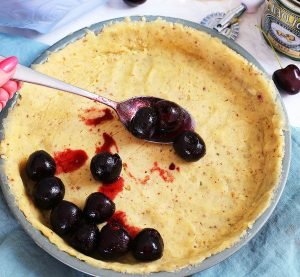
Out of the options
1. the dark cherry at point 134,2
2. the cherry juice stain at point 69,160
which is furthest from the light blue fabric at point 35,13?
the cherry juice stain at point 69,160

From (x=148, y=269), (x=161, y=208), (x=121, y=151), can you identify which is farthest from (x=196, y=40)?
(x=148, y=269)

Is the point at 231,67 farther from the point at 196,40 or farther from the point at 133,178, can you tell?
the point at 133,178

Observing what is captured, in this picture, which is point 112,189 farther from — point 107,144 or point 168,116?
point 168,116

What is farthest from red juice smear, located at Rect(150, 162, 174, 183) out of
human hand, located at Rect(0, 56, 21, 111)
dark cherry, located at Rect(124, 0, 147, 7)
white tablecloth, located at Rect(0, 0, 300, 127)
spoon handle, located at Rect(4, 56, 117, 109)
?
dark cherry, located at Rect(124, 0, 147, 7)

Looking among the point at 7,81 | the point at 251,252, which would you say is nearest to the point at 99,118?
the point at 7,81

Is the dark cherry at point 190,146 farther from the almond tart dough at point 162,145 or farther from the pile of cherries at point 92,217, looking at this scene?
the pile of cherries at point 92,217
